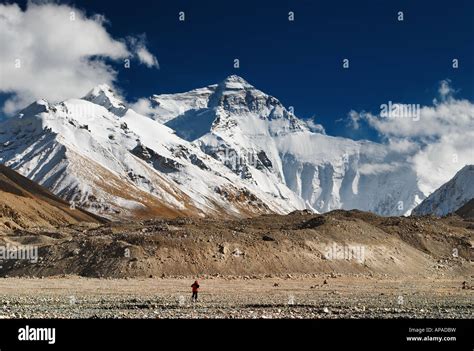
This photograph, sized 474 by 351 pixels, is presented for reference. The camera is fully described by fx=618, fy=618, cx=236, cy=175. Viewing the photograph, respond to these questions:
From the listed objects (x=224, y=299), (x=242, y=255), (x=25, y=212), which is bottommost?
(x=224, y=299)

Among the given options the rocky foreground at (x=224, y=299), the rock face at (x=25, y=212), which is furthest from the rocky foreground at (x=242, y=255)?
the rock face at (x=25, y=212)

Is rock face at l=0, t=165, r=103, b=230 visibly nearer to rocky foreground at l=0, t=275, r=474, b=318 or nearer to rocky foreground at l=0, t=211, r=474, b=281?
rocky foreground at l=0, t=211, r=474, b=281

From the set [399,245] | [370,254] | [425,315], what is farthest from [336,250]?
[425,315]

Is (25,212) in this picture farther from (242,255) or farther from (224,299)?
(224,299)

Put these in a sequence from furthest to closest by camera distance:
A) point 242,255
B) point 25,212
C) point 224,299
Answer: point 25,212 → point 242,255 → point 224,299

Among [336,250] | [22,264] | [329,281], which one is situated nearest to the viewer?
[329,281]

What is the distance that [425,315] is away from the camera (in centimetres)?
3025

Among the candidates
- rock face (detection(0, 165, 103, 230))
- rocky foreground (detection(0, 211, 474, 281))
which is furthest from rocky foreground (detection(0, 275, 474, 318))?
rock face (detection(0, 165, 103, 230))

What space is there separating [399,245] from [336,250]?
11.2m

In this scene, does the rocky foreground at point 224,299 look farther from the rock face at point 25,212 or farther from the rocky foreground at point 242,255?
the rock face at point 25,212

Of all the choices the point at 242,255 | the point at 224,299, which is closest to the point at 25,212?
the point at 242,255

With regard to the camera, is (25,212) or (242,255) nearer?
(242,255)
